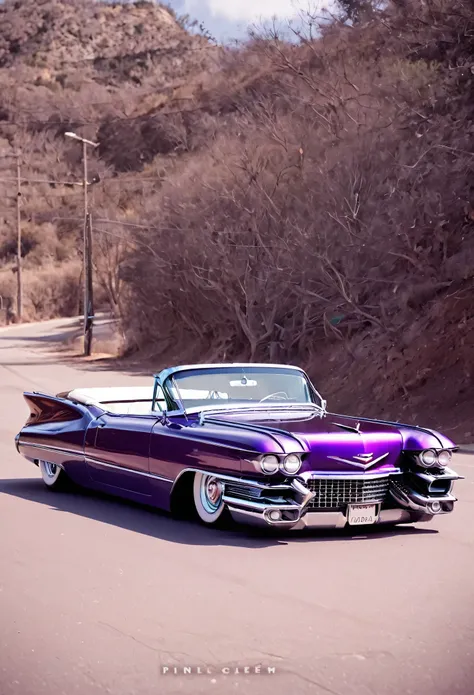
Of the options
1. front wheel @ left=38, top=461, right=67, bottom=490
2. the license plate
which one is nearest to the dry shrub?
front wheel @ left=38, top=461, right=67, bottom=490

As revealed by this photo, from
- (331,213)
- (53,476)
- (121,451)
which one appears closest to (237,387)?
(121,451)

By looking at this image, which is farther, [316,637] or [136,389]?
[136,389]

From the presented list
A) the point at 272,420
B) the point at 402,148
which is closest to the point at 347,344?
the point at 402,148

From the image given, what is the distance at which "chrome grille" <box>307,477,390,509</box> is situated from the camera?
26.8 ft

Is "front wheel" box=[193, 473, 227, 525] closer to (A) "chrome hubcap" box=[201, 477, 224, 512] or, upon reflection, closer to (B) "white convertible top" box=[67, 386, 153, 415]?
(A) "chrome hubcap" box=[201, 477, 224, 512]

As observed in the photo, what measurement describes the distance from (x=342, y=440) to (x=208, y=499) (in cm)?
116

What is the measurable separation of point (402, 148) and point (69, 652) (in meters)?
22.0

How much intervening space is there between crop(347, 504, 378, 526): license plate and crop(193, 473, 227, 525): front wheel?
3.05ft

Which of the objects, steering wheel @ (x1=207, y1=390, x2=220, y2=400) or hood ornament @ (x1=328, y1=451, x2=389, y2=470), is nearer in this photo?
hood ornament @ (x1=328, y1=451, x2=389, y2=470)

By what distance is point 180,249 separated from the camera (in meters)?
37.6

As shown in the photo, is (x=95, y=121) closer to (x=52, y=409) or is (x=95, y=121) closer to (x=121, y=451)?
(x=52, y=409)

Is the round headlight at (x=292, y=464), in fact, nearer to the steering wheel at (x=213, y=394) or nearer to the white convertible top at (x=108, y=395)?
the steering wheel at (x=213, y=394)

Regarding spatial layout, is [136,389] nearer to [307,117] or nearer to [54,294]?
[307,117]

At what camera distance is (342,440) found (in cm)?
826
